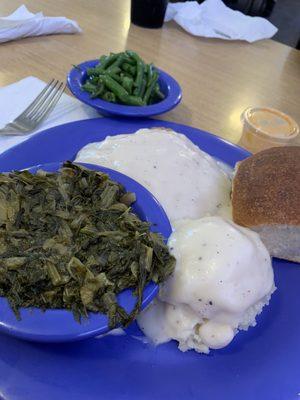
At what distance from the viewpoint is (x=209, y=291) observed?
102cm

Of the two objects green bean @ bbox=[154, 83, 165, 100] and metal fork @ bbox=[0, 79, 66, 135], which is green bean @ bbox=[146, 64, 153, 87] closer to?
green bean @ bbox=[154, 83, 165, 100]

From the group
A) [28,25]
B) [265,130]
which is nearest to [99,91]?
[265,130]

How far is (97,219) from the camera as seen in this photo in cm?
102

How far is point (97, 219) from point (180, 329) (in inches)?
14.6

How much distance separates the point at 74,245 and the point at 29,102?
990 mm

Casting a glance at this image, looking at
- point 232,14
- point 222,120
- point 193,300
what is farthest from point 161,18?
point 193,300

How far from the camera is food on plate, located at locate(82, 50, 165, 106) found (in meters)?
1.73

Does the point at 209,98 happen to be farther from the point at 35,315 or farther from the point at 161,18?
the point at 35,315

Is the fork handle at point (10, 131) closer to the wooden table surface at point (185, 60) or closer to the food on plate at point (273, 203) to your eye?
the wooden table surface at point (185, 60)

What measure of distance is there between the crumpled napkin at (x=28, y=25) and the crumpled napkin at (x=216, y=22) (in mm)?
763

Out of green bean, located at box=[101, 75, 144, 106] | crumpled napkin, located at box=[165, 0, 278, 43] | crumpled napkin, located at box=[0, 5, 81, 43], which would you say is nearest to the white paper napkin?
green bean, located at box=[101, 75, 144, 106]

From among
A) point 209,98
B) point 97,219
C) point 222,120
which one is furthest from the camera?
point 209,98

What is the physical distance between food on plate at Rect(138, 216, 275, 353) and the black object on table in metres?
1.91

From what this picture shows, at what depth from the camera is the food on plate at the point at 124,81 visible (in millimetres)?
1729
